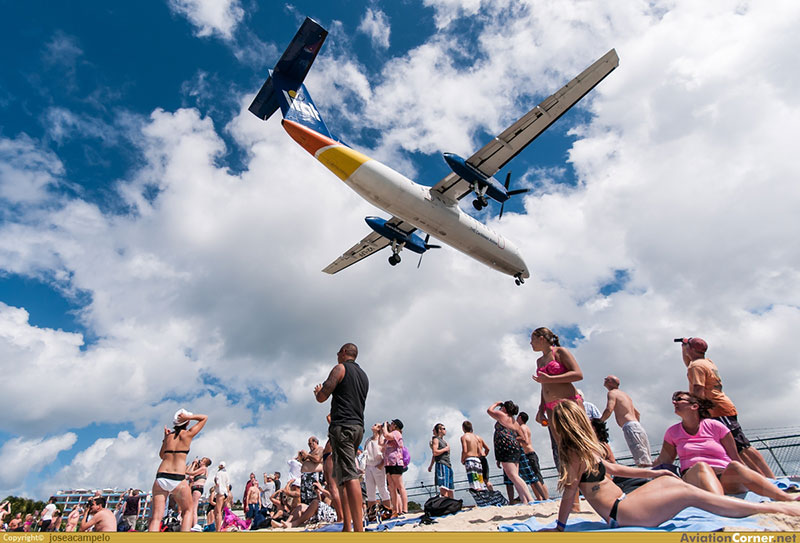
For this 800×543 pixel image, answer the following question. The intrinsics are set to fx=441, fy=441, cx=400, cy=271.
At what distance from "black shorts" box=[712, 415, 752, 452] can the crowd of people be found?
0.01 metres

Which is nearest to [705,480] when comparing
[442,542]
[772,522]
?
[772,522]

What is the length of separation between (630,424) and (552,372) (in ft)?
8.92

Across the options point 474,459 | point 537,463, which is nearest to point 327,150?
point 474,459

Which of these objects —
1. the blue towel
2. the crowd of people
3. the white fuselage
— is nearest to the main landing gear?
the white fuselage

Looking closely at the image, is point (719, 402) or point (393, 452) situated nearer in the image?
point (719, 402)

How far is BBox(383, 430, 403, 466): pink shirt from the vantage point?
7895 mm

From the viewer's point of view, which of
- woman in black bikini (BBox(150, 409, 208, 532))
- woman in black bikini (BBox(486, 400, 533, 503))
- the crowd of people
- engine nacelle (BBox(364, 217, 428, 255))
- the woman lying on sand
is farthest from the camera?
engine nacelle (BBox(364, 217, 428, 255))

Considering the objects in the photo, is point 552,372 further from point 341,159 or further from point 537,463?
point 341,159

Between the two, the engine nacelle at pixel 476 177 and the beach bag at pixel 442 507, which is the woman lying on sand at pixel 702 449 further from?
the engine nacelle at pixel 476 177

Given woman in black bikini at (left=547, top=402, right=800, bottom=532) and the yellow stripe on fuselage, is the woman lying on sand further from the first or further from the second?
the yellow stripe on fuselage

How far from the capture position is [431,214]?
16.3 meters

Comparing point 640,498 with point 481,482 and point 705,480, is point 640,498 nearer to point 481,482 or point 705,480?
point 705,480

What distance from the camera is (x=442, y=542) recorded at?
2910 mm

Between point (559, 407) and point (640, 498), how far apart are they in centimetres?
81
